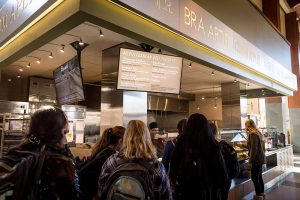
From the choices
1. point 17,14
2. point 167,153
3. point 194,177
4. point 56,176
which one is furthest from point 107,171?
point 17,14

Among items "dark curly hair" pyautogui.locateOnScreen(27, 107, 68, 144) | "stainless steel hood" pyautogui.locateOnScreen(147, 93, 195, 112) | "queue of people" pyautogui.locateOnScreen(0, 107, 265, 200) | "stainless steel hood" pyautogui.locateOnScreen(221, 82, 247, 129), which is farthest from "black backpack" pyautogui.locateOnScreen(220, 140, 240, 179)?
"stainless steel hood" pyautogui.locateOnScreen(147, 93, 195, 112)

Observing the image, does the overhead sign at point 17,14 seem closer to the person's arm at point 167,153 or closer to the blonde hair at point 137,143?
the blonde hair at point 137,143

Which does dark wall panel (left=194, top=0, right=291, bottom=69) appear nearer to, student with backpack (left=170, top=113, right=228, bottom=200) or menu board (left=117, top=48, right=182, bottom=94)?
menu board (left=117, top=48, right=182, bottom=94)

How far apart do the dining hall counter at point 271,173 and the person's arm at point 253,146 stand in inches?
22.2

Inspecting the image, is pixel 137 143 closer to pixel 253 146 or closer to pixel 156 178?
pixel 156 178

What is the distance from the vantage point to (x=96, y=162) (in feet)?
6.89

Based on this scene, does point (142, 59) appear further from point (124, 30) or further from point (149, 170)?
point (149, 170)

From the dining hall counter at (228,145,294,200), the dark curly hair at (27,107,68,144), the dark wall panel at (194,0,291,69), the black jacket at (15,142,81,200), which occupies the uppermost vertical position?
the dark wall panel at (194,0,291,69)

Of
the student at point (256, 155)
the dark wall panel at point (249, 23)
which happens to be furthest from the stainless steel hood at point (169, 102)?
the student at point (256, 155)

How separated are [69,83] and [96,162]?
1.71 metres

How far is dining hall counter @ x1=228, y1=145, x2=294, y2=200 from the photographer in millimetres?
4565

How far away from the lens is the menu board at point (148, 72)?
3197 mm

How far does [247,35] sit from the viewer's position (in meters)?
4.79

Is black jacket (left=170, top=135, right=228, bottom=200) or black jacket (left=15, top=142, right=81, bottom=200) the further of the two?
black jacket (left=170, top=135, right=228, bottom=200)
